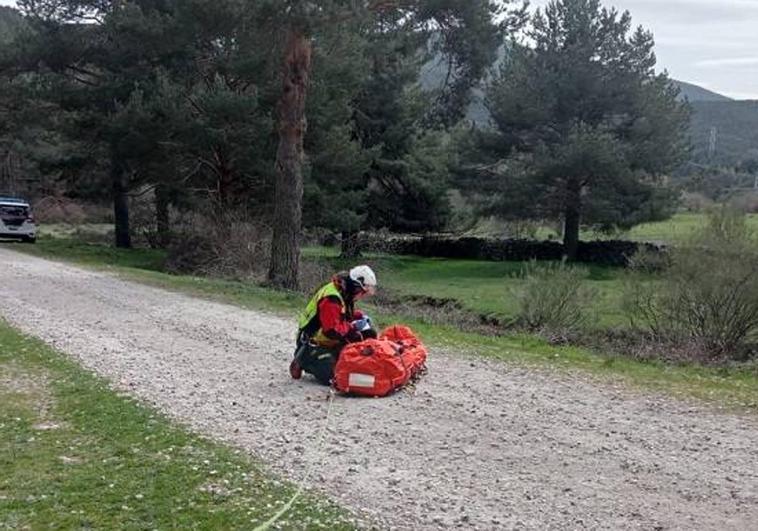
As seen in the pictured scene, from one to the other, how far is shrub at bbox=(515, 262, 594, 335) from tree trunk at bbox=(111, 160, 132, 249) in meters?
22.8

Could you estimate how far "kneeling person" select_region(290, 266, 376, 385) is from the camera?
9430 millimetres

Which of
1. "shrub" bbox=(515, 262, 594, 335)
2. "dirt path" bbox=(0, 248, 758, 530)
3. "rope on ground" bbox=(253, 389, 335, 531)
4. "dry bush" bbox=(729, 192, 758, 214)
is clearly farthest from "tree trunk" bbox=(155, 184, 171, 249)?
"rope on ground" bbox=(253, 389, 335, 531)

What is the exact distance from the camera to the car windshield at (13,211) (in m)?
35.2

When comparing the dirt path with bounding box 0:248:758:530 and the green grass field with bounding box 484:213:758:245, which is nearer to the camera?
the dirt path with bounding box 0:248:758:530

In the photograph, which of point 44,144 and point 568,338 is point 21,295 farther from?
point 44,144

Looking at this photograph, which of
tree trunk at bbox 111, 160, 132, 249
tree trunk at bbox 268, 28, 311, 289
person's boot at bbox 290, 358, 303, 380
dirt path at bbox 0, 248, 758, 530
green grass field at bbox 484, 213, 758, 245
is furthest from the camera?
tree trunk at bbox 111, 160, 132, 249

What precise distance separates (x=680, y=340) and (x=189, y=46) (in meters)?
19.8

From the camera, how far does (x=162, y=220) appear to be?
124ft

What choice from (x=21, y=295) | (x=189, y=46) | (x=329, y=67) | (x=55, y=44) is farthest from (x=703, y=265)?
(x=55, y=44)

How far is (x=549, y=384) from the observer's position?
1016 cm

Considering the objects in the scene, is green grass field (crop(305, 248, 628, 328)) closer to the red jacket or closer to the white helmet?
the white helmet

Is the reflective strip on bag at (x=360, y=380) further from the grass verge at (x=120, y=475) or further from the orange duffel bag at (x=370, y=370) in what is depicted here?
the grass verge at (x=120, y=475)

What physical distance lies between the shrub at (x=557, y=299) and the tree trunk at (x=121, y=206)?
74.8ft

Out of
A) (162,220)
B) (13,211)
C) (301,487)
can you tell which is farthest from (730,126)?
(301,487)
